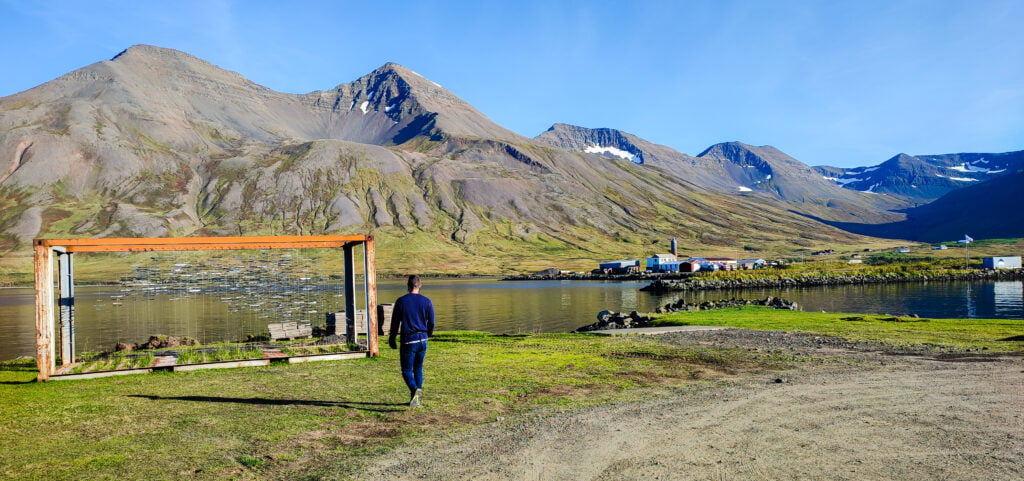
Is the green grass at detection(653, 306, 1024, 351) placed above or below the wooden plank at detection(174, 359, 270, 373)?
below

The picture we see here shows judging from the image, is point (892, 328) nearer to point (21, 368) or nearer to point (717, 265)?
point (21, 368)

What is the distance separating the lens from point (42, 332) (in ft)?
56.9

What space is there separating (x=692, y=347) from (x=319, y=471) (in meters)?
17.6

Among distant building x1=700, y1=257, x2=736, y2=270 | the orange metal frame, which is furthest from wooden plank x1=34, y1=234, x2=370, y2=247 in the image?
distant building x1=700, y1=257, x2=736, y2=270

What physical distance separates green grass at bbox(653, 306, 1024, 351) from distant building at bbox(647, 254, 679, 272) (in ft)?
446

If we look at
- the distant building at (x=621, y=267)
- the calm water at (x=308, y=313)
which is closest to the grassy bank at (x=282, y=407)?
the calm water at (x=308, y=313)

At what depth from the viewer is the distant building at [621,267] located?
7023 inches

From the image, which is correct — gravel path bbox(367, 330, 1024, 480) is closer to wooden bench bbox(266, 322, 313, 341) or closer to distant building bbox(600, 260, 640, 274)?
wooden bench bbox(266, 322, 313, 341)

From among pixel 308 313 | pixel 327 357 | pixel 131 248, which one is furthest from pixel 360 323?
pixel 308 313

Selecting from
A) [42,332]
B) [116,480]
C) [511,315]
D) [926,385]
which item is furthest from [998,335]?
[511,315]

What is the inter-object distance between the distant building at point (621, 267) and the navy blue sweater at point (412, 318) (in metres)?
166

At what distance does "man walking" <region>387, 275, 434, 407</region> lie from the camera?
43.1ft

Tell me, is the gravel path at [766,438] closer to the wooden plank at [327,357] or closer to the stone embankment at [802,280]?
the wooden plank at [327,357]

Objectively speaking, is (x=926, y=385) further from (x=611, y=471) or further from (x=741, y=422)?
(x=611, y=471)
